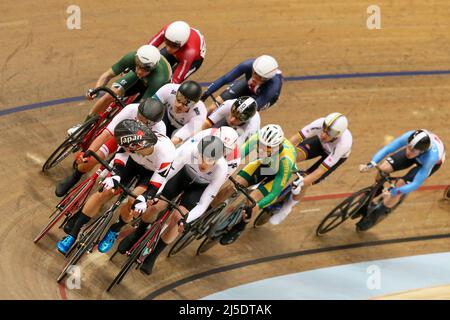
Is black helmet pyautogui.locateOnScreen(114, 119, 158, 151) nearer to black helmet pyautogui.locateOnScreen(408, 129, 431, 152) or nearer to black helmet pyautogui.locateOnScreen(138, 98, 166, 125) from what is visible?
black helmet pyautogui.locateOnScreen(138, 98, 166, 125)

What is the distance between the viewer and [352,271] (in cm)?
683

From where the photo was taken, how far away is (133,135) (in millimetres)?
5281

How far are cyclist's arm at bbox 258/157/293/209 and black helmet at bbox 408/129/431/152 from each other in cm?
121

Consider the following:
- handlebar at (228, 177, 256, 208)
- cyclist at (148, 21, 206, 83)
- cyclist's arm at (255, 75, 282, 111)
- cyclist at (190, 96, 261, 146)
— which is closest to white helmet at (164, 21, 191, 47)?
cyclist at (148, 21, 206, 83)

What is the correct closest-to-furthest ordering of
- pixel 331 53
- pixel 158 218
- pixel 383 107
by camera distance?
1. pixel 158 218
2. pixel 383 107
3. pixel 331 53

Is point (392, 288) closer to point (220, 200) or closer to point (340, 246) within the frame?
point (340, 246)

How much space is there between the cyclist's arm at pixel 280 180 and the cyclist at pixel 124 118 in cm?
106

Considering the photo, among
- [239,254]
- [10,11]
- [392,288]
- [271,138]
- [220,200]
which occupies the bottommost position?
[392,288]

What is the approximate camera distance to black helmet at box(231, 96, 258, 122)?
19.9 ft

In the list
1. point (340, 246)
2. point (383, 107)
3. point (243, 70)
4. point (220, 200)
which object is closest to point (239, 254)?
point (220, 200)

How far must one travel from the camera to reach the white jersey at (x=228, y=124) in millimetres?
6289

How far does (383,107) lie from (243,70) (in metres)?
2.32

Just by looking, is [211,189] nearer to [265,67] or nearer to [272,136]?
[272,136]

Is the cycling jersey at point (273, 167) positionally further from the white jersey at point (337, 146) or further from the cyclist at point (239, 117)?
the white jersey at point (337, 146)
